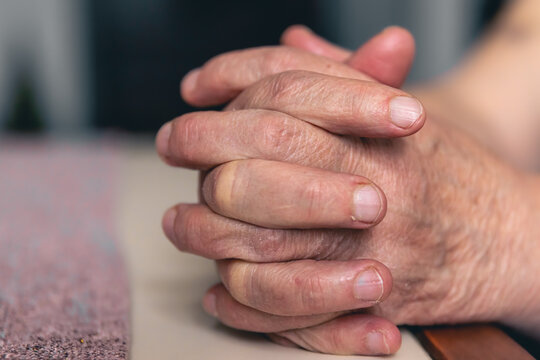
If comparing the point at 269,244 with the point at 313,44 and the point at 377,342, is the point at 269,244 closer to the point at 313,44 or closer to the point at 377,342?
the point at 377,342

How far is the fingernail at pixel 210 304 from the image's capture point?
56 centimetres

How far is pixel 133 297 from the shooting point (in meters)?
0.61

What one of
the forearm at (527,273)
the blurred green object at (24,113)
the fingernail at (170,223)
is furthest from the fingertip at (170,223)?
the blurred green object at (24,113)

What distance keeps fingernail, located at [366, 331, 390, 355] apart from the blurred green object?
3.70 m

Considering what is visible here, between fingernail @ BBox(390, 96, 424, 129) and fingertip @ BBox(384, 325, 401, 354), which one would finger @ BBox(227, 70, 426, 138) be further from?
fingertip @ BBox(384, 325, 401, 354)

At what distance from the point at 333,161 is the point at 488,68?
2.47 ft

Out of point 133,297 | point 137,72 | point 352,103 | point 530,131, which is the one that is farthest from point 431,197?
point 137,72

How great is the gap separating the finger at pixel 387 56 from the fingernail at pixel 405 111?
0.13m

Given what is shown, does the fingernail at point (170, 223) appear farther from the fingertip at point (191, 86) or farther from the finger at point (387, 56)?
the finger at point (387, 56)

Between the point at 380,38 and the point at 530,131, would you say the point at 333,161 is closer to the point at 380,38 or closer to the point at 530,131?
the point at 380,38

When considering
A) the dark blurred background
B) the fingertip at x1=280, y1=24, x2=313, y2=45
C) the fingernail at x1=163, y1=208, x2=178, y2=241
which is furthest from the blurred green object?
the fingernail at x1=163, y1=208, x2=178, y2=241

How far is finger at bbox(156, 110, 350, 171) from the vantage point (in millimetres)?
502

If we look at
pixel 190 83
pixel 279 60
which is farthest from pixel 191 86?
pixel 279 60

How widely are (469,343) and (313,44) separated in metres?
Answer: 0.40
